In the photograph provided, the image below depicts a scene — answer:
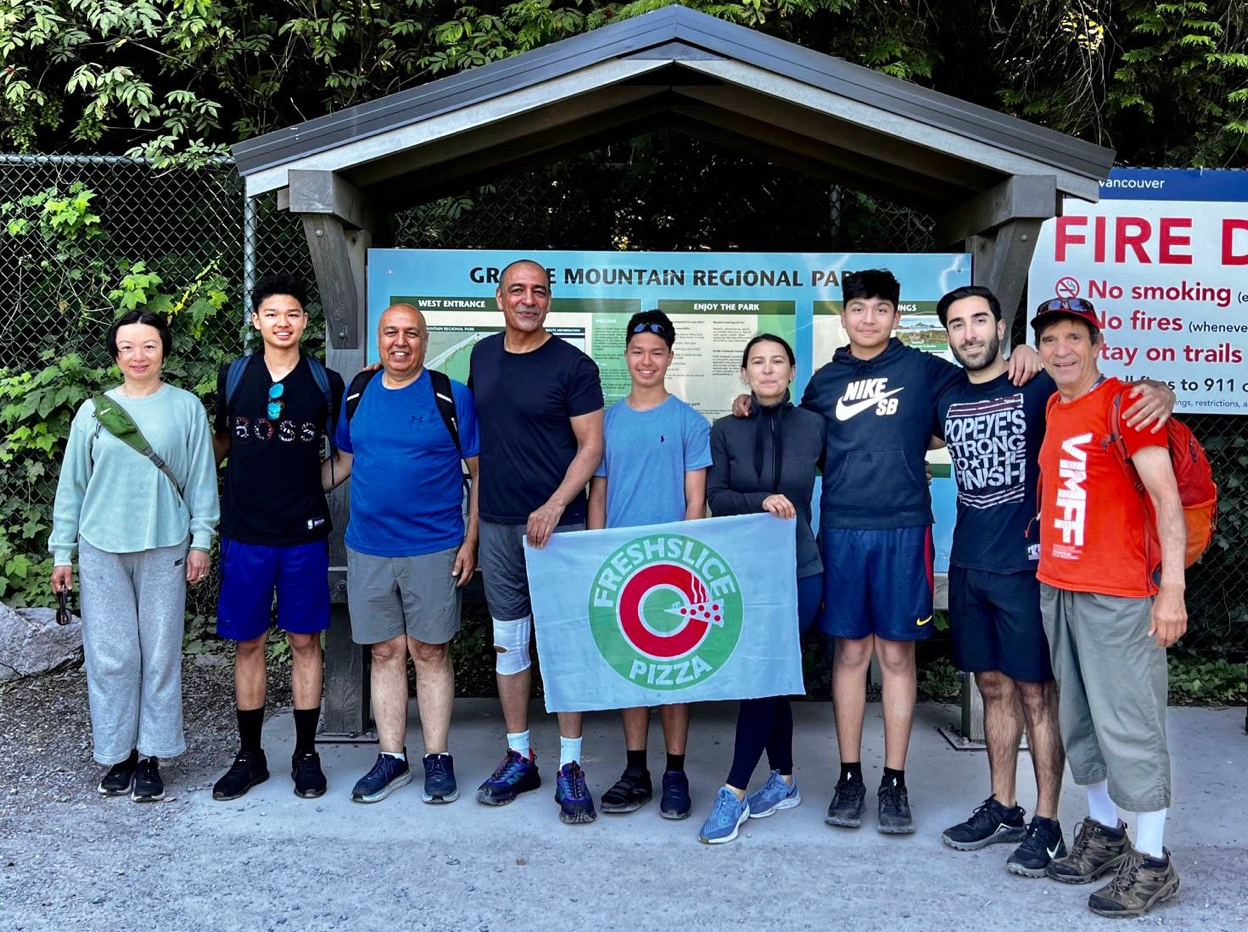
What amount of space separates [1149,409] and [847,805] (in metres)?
1.83

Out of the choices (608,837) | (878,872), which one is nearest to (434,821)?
(608,837)

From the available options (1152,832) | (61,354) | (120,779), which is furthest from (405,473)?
(61,354)

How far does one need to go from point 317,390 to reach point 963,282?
9.93 feet

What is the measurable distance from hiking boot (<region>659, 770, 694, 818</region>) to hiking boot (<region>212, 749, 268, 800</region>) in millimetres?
1696

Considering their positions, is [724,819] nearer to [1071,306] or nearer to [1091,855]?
[1091,855]

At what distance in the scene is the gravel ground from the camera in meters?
4.41

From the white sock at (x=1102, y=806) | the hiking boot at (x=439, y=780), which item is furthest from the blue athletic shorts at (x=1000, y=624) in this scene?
the hiking boot at (x=439, y=780)

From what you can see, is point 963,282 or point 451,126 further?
point 963,282

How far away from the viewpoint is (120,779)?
14.1ft

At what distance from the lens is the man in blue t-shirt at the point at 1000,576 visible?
3.64m

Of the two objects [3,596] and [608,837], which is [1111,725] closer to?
[608,837]

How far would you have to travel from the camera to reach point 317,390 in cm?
429

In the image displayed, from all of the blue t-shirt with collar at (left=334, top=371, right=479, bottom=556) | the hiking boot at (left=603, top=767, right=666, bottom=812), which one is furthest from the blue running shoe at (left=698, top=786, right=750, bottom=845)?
the blue t-shirt with collar at (left=334, top=371, right=479, bottom=556)

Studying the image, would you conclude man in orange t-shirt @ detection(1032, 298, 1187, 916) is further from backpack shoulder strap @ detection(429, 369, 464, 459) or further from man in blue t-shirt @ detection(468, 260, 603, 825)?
backpack shoulder strap @ detection(429, 369, 464, 459)
